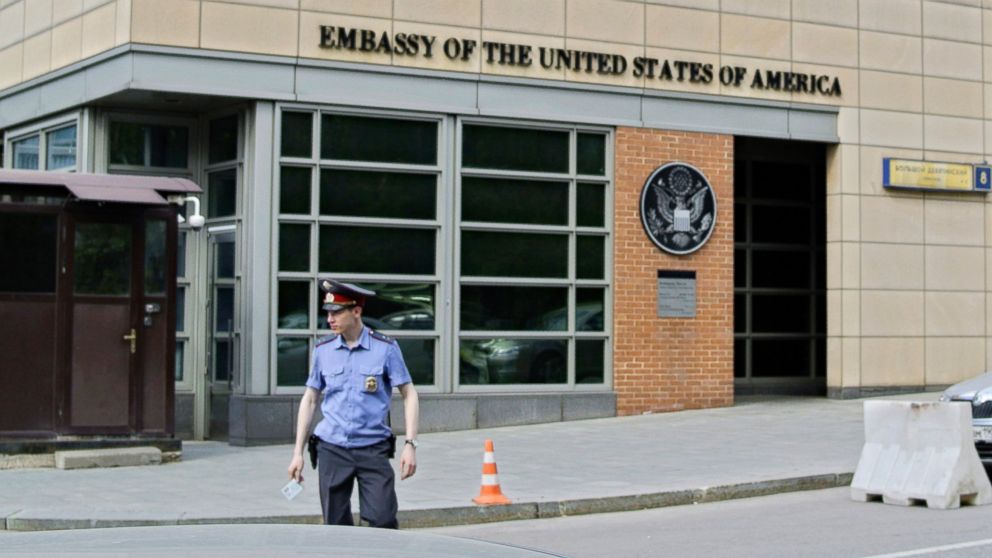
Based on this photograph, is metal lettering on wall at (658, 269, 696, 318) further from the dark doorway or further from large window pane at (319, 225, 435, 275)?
the dark doorway

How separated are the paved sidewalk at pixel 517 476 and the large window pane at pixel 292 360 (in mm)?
1006

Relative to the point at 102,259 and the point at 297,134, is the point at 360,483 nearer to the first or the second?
the point at 102,259

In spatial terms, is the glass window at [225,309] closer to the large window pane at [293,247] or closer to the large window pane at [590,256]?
the large window pane at [293,247]

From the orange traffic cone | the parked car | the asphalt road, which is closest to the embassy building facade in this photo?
the orange traffic cone

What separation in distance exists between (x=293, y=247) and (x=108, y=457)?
12.7 ft

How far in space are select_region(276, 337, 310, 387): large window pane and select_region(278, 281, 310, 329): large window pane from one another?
186 millimetres

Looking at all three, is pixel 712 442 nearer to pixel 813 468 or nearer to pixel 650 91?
pixel 813 468

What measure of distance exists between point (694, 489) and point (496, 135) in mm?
7238

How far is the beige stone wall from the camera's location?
1916cm

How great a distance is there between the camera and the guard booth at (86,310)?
49.2 feet

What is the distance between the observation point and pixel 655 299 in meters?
20.0

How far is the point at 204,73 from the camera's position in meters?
17.3

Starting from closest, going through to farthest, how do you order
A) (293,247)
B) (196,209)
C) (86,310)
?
1. (86,310)
2. (196,209)
3. (293,247)

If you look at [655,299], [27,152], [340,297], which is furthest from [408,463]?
[27,152]
